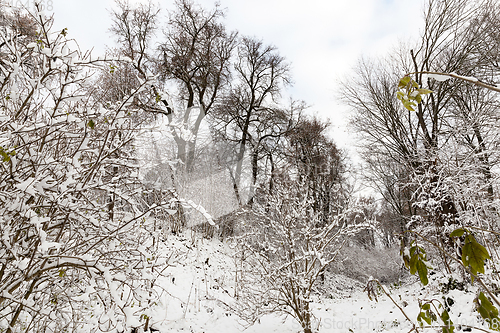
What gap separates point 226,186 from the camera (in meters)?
11.1

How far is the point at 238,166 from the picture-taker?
13.5m

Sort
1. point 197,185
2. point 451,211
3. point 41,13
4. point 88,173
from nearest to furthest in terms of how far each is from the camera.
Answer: point 41,13 → point 88,173 → point 451,211 → point 197,185

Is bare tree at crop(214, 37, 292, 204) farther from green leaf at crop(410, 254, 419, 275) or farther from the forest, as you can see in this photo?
green leaf at crop(410, 254, 419, 275)

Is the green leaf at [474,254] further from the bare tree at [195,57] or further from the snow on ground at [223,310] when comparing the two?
the bare tree at [195,57]

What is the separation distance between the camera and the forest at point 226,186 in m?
1.82

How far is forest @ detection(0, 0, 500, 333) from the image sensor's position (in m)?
1.82

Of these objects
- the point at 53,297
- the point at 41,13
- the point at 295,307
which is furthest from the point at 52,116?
the point at 295,307

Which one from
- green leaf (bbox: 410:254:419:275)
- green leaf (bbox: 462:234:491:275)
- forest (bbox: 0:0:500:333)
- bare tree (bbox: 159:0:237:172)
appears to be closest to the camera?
green leaf (bbox: 462:234:491:275)

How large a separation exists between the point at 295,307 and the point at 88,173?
4.15 m

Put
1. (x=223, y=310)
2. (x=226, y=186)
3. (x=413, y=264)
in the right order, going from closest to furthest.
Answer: (x=413, y=264)
(x=223, y=310)
(x=226, y=186)

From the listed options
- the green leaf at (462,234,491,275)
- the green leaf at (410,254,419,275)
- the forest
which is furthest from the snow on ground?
the green leaf at (462,234,491,275)

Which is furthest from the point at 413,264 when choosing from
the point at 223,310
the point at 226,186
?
the point at 226,186

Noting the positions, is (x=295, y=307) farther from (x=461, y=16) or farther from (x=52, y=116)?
(x=461, y=16)

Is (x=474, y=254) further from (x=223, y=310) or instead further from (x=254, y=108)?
(x=254, y=108)
